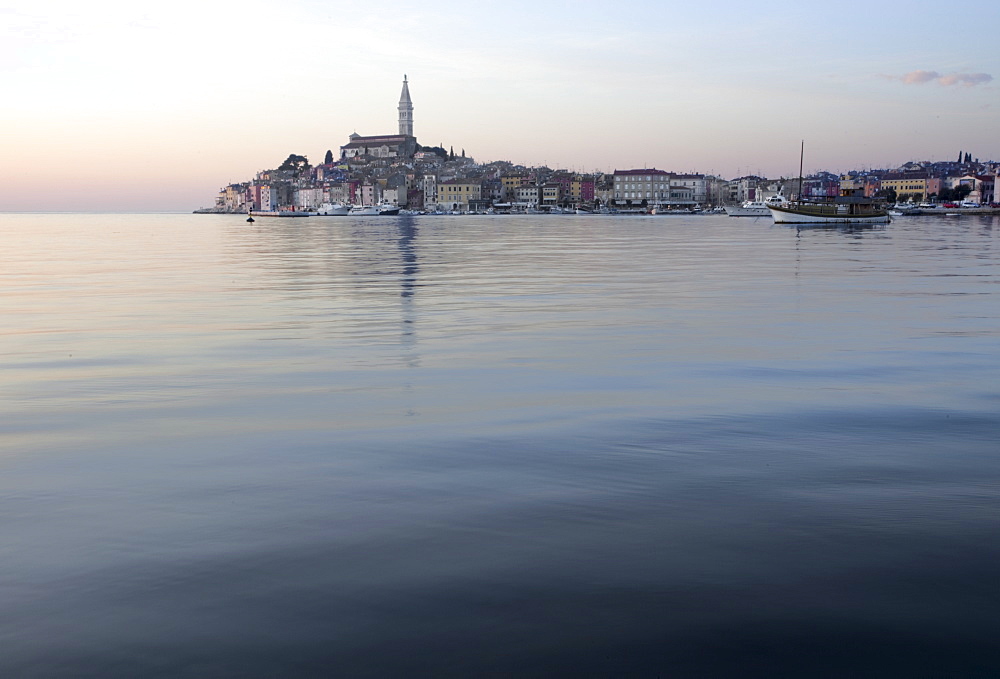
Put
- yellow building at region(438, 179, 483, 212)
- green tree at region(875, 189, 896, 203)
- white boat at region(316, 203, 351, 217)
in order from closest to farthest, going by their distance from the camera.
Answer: green tree at region(875, 189, 896, 203), white boat at region(316, 203, 351, 217), yellow building at region(438, 179, 483, 212)

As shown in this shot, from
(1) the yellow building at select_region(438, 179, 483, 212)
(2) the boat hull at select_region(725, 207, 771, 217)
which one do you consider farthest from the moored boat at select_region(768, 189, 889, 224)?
(1) the yellow building at select_region(438, 179, 483, 212)

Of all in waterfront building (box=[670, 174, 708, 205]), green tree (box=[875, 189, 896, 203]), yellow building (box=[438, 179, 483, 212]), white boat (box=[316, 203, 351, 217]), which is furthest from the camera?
yellow building (box=[438, 179, 483, 212])

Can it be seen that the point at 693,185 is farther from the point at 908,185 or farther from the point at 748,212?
the point at 748,212

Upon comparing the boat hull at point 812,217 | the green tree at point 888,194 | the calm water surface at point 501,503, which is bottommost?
the calm water surface at point 501,503

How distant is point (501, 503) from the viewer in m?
4.98

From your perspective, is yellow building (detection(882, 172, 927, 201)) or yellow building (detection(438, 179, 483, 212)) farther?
yellow building (detection(438, 179, 483, 212))

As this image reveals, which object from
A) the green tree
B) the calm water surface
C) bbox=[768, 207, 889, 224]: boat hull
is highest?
the green tree

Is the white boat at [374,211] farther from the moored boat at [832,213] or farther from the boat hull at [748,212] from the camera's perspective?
the moored boat at [832,213]

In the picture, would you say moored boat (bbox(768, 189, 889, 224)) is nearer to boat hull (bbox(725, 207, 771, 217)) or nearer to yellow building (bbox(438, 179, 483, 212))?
boat hull (bbox(725, 207, 771, 217))

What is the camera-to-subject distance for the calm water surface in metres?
3.34

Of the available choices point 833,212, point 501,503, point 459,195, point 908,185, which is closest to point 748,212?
point 833,212

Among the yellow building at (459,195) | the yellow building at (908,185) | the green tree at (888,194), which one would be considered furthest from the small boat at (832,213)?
the yellow building at (459,195)

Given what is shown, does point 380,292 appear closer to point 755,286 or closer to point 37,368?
point 755,286

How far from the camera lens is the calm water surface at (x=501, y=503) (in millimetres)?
3336
